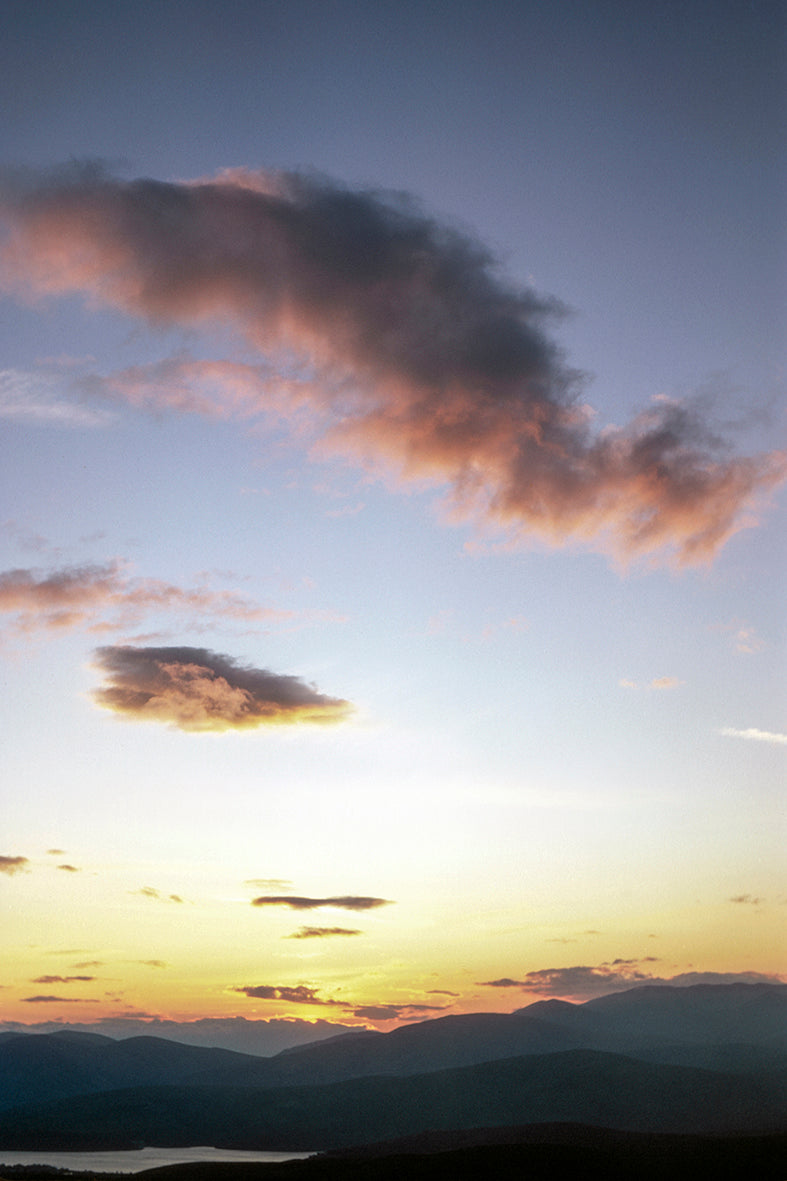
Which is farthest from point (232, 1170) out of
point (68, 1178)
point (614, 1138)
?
point (614, 1138)

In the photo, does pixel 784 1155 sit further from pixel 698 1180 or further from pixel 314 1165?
pixel 314 1165

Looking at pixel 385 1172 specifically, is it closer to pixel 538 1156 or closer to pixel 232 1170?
pixel 538 1156

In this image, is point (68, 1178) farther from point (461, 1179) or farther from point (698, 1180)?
point (698, 1180)

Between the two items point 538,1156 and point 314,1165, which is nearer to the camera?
point 538,1156

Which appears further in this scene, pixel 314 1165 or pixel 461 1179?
pixel 314 1165

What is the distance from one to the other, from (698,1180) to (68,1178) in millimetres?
94515

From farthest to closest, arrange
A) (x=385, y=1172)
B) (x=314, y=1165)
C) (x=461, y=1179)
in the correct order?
(x=314, y=1165), (x=385, y=1172), (x=461, y=1179)

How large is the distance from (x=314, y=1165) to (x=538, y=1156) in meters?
35.3

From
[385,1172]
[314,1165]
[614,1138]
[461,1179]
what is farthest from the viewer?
[614,1138]

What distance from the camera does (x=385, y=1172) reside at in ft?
400

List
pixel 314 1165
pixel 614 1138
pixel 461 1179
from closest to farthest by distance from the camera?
pixel 461 1179 → pixel 314 1165 → pixel 614 1138

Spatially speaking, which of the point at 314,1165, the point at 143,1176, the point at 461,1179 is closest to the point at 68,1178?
the point at 143,1176

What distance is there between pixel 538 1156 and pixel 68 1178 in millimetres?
74821

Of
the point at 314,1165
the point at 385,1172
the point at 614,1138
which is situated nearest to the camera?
the point at 385,1172
